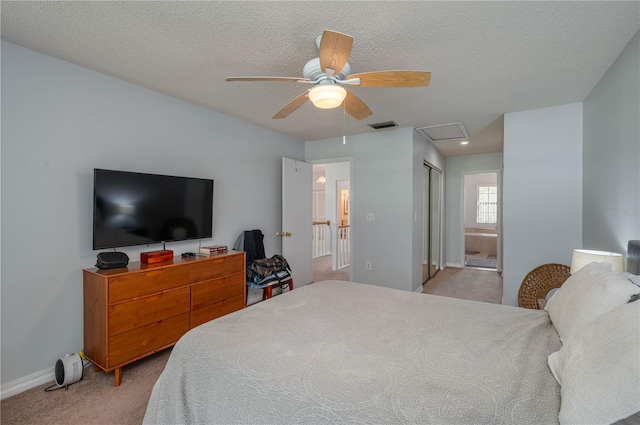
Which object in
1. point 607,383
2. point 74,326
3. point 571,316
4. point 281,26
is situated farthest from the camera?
point 74,326

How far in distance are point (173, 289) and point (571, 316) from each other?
2.66m

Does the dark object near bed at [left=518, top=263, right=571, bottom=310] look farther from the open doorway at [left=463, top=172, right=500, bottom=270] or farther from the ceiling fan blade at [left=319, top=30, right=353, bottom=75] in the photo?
the open doorway at [left=463, top=172, right=500, bottom=270]

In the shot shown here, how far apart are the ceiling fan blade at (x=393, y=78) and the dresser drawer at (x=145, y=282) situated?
207cm

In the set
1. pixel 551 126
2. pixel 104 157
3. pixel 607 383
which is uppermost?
pixel 551 126

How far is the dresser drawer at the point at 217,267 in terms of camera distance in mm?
2740

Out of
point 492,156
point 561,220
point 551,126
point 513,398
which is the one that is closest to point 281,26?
point 513,398

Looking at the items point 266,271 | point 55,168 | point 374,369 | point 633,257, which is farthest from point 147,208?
point 633,257

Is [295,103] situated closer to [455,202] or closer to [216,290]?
[216,290]

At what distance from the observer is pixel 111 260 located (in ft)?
7.64

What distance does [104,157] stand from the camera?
8.27ft

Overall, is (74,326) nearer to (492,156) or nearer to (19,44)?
(19,44)

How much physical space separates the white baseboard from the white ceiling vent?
456 centimetres

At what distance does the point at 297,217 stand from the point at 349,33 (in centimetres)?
299

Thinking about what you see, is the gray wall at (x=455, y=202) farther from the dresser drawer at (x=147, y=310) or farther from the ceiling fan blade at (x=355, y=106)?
the dresser drawer at (x=147, y=310)
